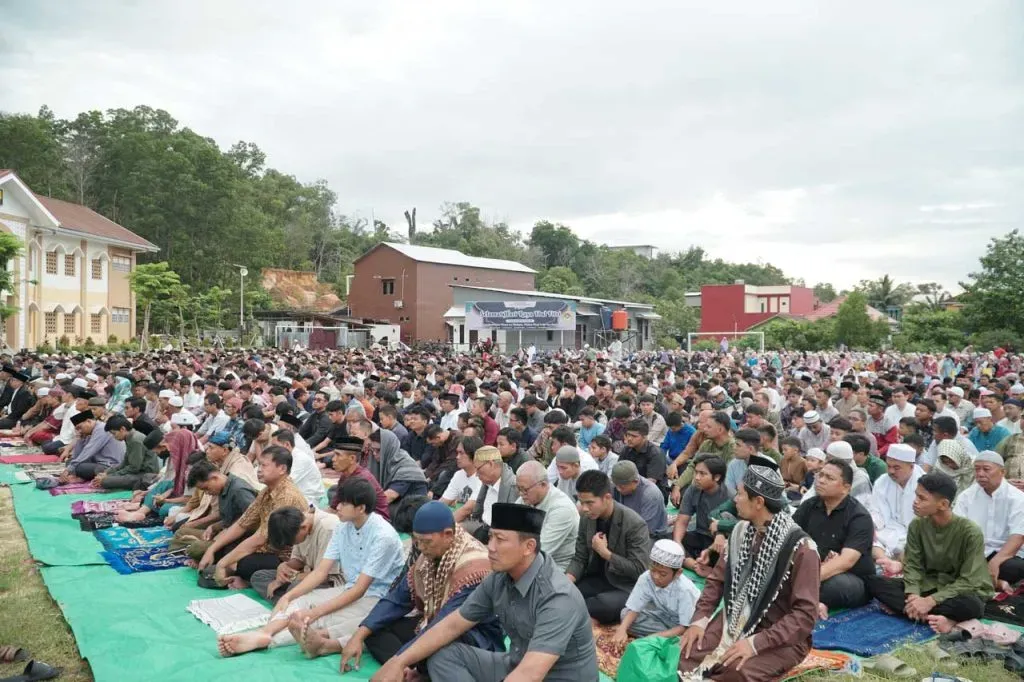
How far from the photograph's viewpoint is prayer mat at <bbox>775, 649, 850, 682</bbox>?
13.6 feet

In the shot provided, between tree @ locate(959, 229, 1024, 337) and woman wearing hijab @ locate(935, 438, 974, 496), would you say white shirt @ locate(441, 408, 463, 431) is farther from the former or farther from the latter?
tree @ locate(959, 229, 1024, 337)

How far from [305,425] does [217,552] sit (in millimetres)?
5175

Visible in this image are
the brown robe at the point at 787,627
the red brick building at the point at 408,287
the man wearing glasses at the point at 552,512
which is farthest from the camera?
the red brick building at the point at 408,287

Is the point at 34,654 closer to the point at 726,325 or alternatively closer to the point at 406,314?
the point at 406,314

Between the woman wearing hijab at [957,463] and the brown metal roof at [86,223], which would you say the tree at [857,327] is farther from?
the brown metal roof at [86,223]

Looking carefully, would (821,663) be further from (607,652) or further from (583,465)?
(583,465)

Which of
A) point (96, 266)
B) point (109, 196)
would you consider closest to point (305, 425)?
point (96, 266)

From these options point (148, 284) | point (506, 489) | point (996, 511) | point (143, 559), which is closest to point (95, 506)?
point (143, 559)

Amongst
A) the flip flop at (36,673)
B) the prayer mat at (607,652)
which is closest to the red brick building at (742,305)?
the prayer mat at (607,652)

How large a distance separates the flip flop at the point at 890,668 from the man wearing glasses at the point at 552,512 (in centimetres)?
185

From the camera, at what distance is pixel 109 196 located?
141 feet

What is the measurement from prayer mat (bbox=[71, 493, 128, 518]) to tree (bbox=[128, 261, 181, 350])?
27018mm

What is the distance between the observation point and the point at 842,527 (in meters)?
5.06

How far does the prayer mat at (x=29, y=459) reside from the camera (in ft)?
34.9
